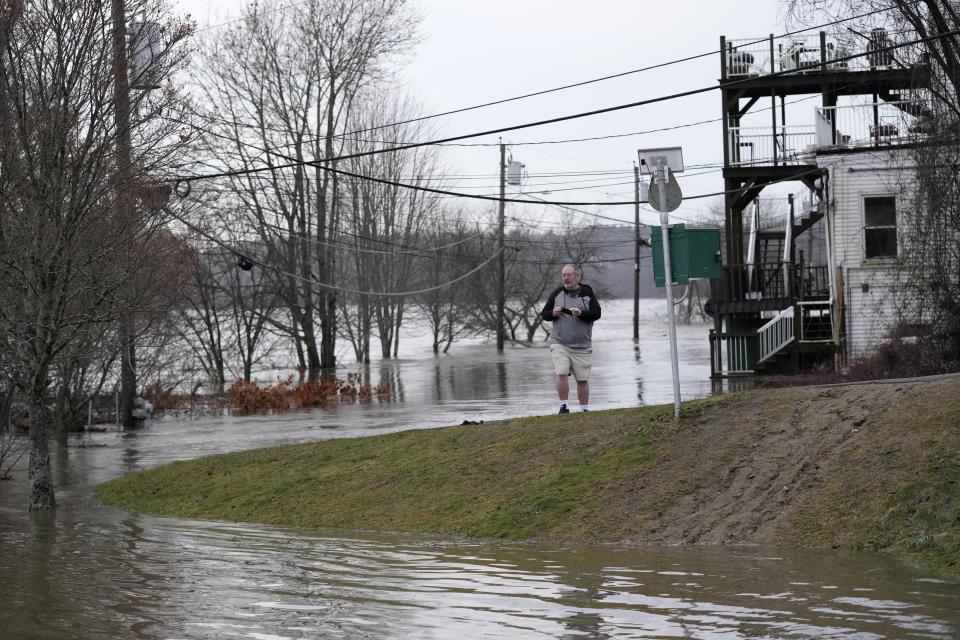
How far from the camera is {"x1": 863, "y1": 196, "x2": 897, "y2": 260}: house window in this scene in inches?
1086

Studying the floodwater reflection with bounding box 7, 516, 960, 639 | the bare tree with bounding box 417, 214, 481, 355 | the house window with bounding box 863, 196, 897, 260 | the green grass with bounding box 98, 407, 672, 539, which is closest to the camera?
the floodwater reflection with bounding box 7, 516, 960, 639

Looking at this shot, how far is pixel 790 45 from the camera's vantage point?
30.5 meters

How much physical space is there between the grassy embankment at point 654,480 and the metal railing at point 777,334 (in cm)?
1632

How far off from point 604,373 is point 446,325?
32.9 m

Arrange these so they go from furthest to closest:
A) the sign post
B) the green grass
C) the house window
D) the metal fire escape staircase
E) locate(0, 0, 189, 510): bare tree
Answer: the metal fire escape staircase → the house window → locate(0, 0, 189, 510): bare tree → the sign post → the green grass

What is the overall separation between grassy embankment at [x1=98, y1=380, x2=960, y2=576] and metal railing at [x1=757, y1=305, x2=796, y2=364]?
643 inches

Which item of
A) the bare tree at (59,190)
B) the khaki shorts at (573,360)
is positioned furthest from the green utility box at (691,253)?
the bare tree at (59,190)

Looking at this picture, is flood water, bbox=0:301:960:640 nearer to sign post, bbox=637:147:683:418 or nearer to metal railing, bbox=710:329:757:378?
sign post, bbox=637:147:683:418

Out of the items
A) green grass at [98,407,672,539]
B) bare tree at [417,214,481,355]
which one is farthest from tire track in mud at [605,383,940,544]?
bare tree at [417,214,481,355]

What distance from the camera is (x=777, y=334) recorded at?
28984 mm

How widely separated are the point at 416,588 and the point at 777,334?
22878 millimetres

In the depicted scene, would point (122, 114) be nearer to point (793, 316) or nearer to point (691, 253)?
point (691, 253)

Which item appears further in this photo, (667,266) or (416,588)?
(667,266)

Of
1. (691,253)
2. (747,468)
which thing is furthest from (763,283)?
(747,468)
